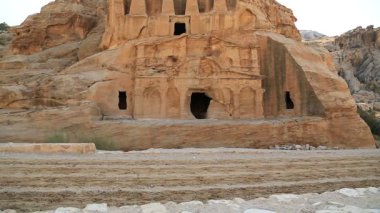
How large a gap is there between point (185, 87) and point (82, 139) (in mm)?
7173

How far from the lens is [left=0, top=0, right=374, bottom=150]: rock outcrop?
59.3 ft

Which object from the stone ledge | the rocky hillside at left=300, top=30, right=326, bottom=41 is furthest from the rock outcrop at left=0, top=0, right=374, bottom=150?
the rocky hillside at left=300, top=30, right=326, bottom=41

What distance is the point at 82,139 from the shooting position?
17.0 m

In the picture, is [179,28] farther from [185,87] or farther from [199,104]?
[185,87]

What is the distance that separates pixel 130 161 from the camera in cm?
812

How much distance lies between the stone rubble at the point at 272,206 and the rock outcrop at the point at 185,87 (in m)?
12.0

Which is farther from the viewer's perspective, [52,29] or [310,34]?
[310,34]

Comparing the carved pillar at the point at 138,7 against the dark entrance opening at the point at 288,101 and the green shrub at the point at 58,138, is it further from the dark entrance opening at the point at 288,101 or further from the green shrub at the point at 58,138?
the green shrub at the point at 58,138

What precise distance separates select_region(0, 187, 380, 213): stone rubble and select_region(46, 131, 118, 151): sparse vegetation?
1130cm

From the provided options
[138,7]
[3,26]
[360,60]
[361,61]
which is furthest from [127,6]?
[361,61]

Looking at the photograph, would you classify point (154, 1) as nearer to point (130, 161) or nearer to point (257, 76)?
point (257, 76)

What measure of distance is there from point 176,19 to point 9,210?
21.2 meters

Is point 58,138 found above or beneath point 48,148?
beneath

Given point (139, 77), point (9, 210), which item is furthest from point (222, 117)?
point (9, 210)
